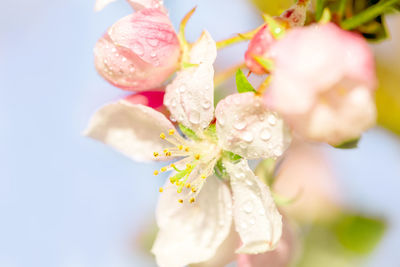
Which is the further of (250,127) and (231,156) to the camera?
(231,156)

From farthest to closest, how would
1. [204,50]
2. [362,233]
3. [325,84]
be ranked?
[362,233], [204,50], [325,84]

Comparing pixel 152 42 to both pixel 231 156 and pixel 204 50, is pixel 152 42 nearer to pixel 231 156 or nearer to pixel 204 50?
pixel 204 50

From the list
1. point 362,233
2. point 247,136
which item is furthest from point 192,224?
point 362,233

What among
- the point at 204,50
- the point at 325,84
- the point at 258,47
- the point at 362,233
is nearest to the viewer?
the point at 325,84

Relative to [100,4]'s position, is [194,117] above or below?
below

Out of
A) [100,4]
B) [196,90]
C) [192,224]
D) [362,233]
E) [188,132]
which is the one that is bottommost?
[362,233]

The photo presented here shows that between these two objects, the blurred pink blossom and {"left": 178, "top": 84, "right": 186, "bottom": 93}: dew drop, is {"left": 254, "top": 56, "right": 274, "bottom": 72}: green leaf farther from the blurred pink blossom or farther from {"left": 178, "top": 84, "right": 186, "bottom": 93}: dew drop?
{"left": 178, "top": 84, "right": 186, "bottom": 93}: dew drop
